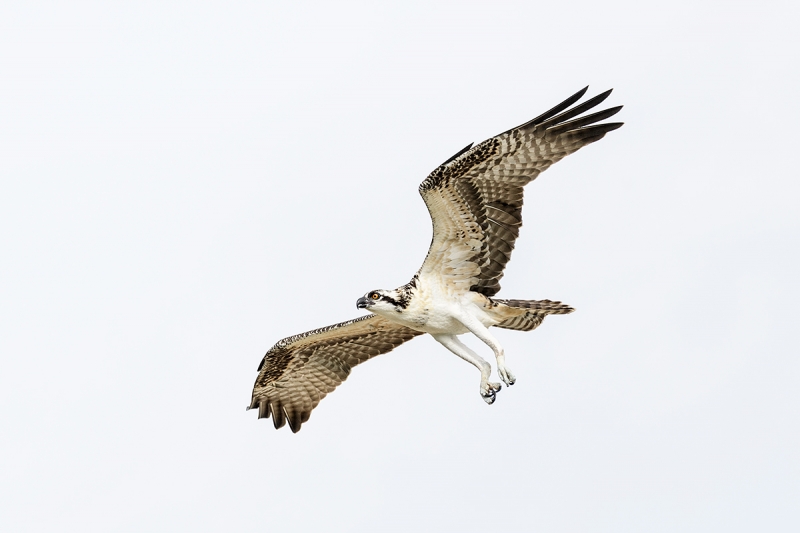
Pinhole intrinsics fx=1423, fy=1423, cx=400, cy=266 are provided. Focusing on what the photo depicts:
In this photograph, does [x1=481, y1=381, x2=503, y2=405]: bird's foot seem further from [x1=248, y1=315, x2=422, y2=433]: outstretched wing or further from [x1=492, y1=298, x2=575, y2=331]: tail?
[x1=248, y1=315, x2=422, y2=433]: outstretched wing

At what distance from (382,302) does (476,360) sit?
1504mm

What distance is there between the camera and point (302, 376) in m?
21.0

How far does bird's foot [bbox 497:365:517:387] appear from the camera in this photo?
58.1ft

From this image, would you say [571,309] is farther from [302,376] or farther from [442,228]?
[302,376]

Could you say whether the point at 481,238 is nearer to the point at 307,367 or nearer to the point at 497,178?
the point at 497,178

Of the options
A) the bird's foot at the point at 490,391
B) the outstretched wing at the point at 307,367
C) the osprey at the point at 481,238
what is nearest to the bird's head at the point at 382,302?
the osprey at the point at 481,238

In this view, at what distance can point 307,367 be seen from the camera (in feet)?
68.7

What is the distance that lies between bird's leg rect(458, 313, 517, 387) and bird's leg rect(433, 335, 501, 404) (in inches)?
12.5

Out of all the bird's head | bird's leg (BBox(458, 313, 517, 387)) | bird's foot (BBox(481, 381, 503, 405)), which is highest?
the bird's head

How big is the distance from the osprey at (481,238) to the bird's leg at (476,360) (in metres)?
0.01

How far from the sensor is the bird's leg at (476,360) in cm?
1802

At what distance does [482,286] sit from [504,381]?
1.39m

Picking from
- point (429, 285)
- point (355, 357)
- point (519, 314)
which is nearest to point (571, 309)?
point (519, 314)

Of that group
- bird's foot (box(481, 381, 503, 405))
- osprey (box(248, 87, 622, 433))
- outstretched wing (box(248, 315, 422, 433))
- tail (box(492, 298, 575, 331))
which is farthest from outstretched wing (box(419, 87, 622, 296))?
outstretched wing (box(248, 315, 422, 433))
